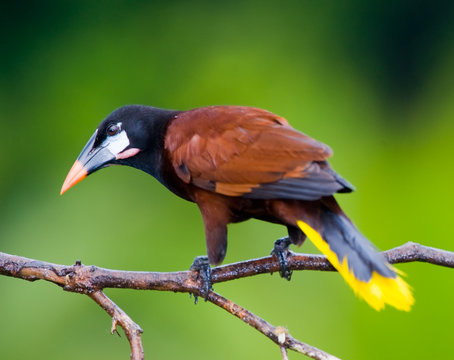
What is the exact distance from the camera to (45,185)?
2910 mm

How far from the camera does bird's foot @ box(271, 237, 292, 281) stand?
183cm

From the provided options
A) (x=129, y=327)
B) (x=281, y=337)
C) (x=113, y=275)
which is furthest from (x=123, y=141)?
(x=281, y=337)

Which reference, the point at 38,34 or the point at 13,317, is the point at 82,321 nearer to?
the point at 13,317

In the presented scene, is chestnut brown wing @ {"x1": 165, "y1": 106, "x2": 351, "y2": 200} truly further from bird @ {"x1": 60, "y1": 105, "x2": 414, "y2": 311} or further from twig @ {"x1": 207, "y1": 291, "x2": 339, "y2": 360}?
twig @ {"x1": 207, "y1": 291, "x2": 339, "y2": 360}

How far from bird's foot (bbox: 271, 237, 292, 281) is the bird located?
0.4 inches

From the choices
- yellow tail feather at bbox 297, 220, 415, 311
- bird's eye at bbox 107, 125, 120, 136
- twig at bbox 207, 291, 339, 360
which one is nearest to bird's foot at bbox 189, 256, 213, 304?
twig at bbox 207, 291, 339, 360

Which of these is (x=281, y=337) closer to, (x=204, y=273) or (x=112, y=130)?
(x=204, y=273)

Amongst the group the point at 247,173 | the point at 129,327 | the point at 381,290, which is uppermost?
the point at 247,173

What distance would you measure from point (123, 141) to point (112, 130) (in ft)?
0.14

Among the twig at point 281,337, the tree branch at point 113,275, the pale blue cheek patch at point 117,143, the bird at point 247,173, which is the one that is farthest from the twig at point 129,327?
the pale blue cheek patch at point 117,143

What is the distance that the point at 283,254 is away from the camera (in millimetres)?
1866

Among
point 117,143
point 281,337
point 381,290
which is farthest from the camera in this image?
point 117,143

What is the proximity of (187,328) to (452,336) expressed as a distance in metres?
0.90

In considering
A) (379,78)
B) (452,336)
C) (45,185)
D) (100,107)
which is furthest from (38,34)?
(452,336)
